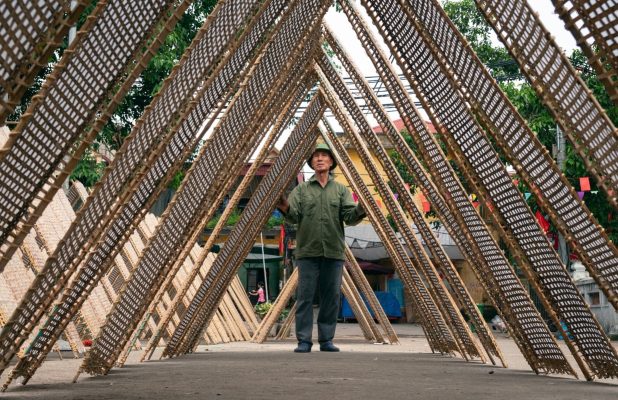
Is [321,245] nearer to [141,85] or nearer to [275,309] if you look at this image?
[275,309]

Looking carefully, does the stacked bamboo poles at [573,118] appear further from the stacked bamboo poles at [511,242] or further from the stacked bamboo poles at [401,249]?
the stacked bamboo poles at [401,249]

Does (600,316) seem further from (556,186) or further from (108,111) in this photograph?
(108,111)

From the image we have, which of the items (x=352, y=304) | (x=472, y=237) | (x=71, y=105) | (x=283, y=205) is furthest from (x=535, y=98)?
(x=71, y=105)

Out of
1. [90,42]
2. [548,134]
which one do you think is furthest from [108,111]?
[548,134]

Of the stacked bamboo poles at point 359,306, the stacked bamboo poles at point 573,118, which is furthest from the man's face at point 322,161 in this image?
the stacked bamboo poles at point 359,306

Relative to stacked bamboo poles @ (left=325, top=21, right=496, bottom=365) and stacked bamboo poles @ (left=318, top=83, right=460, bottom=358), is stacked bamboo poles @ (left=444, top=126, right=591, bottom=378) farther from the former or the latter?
stacked bamboo poles @ (left=318, top=83, right=460, bottom=358)

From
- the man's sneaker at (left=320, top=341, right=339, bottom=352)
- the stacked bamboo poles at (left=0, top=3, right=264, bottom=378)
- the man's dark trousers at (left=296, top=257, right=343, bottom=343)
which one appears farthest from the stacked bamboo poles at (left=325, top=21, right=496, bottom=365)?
the stacked bamboo poles at (left=0, top=3, right=264, bottom=378)

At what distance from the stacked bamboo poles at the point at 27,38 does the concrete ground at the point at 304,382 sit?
2.07 m

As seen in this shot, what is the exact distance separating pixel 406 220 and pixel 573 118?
5222mm

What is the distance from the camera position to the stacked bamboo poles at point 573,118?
14.8 feet

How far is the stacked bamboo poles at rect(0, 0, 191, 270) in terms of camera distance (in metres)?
3.84

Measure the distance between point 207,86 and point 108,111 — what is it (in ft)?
6.18

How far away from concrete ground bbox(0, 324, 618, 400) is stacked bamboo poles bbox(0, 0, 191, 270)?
4.02ft

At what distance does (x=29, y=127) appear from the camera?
12.8 ft
